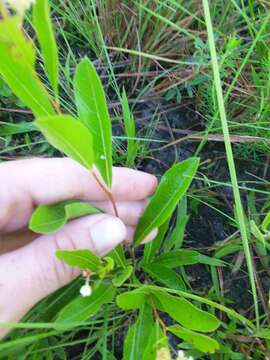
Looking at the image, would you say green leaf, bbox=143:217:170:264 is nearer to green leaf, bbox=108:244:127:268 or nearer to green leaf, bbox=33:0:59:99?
green leaf, bbox=108:244:127:268

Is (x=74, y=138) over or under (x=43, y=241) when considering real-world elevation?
over

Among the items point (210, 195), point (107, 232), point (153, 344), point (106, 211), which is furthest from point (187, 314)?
point (210, 195)

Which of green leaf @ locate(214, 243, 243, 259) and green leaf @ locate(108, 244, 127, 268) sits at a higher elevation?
green leaf @ locate(108, 244, 127, 268)

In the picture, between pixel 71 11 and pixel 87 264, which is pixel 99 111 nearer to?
pixel 87 264

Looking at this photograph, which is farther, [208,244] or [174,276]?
[208,244]

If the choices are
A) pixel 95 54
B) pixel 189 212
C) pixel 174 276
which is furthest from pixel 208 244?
pixel 95 54

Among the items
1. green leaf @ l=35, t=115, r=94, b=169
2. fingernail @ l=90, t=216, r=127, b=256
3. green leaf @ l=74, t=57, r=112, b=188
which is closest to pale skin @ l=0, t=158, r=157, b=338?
fingernail @ l=90, t=216, r=127, b=256

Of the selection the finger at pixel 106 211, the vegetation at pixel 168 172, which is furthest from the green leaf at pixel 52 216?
the finger at pixel 106 211

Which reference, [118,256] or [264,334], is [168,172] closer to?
[118,256]
